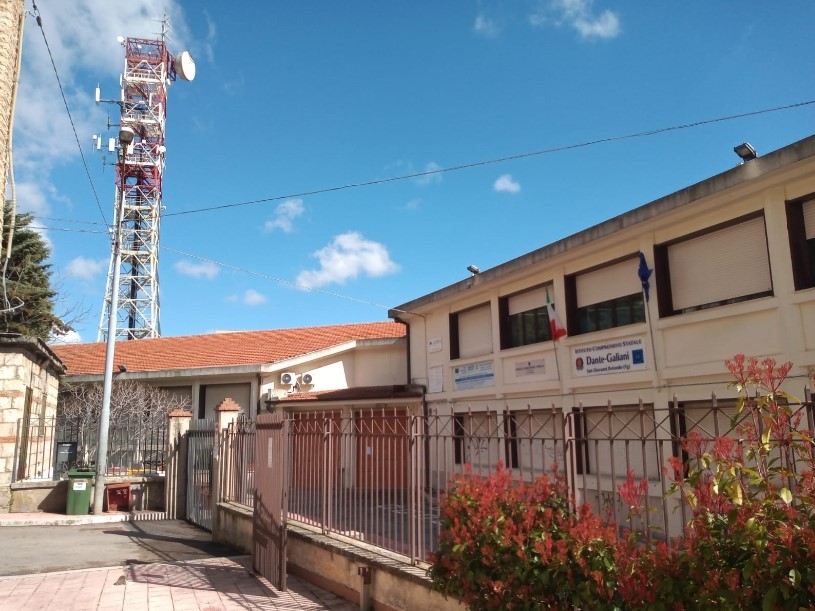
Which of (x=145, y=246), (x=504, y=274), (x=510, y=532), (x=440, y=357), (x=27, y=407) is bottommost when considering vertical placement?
(x=510, y=532)

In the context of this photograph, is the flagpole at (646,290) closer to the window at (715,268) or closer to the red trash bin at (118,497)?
the window at (715,268)

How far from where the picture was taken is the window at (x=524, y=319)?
46.1 feet

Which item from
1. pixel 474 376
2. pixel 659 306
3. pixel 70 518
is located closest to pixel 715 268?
pixel 659 306

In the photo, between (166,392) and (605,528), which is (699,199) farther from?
(166,392)

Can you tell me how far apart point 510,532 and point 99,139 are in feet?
116

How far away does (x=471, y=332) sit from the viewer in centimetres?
1656

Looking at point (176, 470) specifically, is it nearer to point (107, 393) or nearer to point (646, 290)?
point (107, 393)

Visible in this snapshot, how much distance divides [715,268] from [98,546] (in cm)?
1093

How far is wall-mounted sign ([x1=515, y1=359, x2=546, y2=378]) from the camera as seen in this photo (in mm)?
13766

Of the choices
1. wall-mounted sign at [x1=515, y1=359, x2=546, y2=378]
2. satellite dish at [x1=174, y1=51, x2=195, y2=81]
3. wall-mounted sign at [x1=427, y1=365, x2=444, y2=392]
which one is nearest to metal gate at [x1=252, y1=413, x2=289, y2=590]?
wall-mounted sign at [x1=515, y1=359, x2=546, y2=378]

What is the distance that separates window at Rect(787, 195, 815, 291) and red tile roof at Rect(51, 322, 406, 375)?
15429 mm

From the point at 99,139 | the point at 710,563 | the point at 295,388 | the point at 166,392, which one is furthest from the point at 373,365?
the point at 99,139

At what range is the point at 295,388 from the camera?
69.8ft

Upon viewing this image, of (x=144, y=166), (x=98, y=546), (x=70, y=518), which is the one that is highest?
(x=144, y=166)
